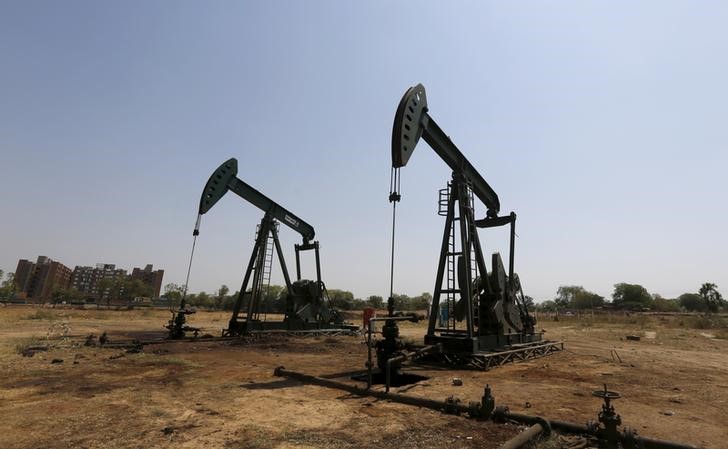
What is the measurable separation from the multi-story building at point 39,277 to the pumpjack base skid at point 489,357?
Answer: 14601 cm

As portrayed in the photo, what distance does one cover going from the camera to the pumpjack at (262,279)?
17.7m

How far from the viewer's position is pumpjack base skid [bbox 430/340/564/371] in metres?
10.3

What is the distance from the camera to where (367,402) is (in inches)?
250

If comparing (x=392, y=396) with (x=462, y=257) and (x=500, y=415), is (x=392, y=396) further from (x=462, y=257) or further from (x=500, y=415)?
(x=462, y=257)

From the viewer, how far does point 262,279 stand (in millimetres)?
18688

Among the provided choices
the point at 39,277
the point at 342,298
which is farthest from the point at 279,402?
the point at 39,277

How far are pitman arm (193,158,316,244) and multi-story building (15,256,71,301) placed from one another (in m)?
135

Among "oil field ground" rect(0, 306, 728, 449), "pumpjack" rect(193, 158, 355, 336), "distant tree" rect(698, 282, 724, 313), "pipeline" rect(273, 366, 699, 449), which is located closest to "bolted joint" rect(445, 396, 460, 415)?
"pipeline" rect(273, 366, 699, 449)

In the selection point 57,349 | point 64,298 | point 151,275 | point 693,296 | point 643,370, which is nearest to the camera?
point 643,370

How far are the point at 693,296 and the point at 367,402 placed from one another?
129m

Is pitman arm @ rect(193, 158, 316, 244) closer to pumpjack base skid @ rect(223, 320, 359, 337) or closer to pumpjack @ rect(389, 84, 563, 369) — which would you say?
pumpjack base skid @ rect(223, 320, 359, 337)

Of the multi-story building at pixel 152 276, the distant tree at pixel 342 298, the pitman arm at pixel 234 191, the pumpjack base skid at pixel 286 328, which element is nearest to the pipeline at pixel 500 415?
the pumpjack base skid at pixel 286 328

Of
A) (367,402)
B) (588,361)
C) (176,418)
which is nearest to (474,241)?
(588,361)

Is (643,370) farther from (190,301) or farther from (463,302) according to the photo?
(190,301)
